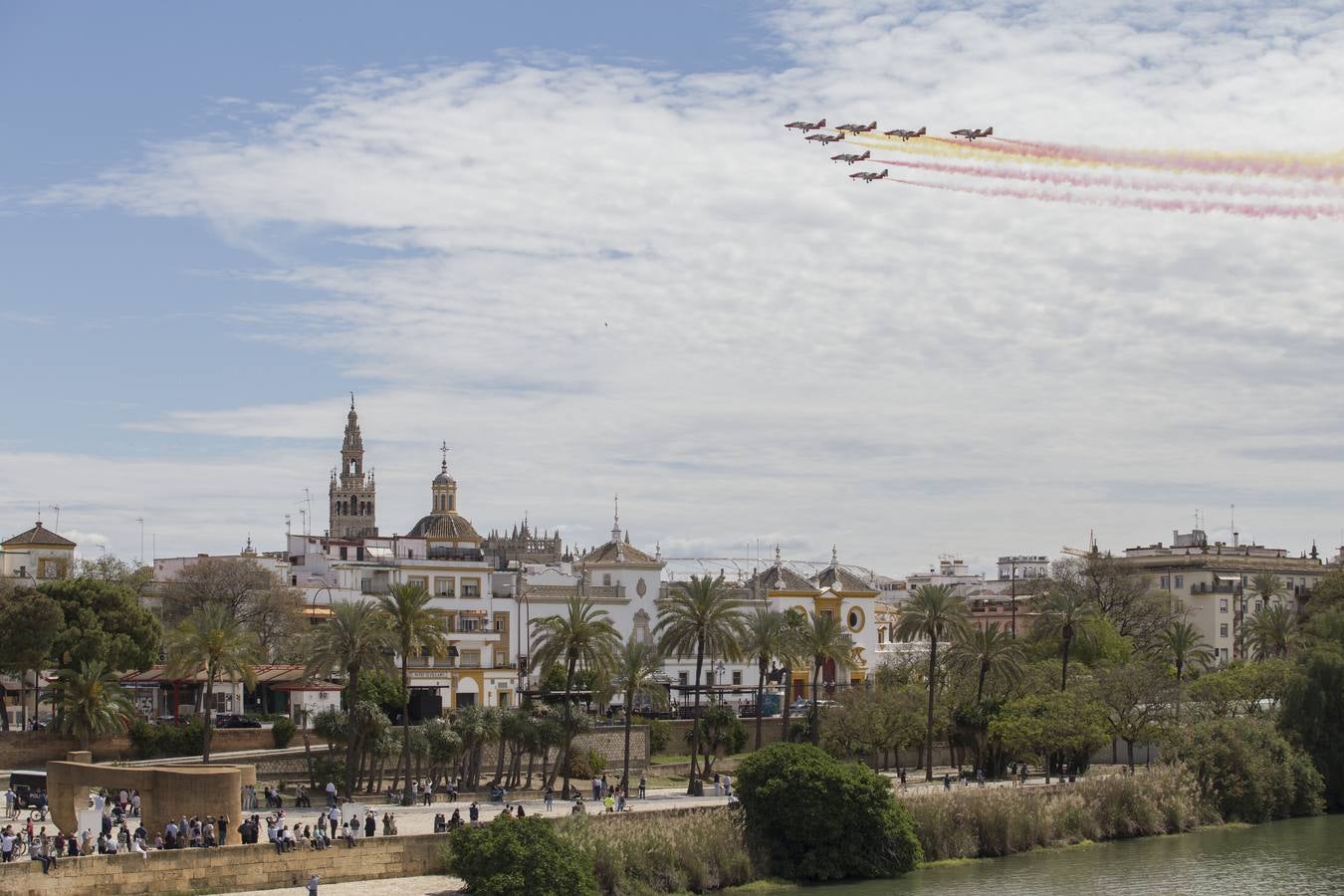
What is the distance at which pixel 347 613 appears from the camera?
61.5 m

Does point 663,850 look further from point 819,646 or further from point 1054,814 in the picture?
point 819,646

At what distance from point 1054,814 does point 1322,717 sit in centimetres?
1712

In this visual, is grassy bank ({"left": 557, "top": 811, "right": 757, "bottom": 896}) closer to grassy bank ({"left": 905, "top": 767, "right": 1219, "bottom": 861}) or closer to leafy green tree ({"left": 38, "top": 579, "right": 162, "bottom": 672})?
grassy bank ({"left": 905, "top": 767, "right": 1219, "bottom": 861})

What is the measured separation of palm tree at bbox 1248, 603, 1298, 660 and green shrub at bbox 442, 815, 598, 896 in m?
62.8

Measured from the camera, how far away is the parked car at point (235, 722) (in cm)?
7019

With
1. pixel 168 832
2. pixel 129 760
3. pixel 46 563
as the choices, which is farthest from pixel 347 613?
pixel 46 563

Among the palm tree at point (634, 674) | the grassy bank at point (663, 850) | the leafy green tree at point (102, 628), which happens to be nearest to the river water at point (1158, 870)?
the grassy bank at point (663, 850)

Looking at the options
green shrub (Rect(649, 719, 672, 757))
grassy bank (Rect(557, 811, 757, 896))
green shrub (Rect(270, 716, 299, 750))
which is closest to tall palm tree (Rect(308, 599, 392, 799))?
green shrub (Rect(270, 716, 299, 750))

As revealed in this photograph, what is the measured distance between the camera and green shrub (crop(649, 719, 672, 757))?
78.0m

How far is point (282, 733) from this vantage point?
68125mm

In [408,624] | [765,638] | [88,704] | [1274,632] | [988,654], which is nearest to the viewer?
[88,704]

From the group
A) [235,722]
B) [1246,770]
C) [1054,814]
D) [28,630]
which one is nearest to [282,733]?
[235,722]

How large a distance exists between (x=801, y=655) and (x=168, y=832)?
35403mm

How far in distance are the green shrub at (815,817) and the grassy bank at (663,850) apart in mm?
1073
